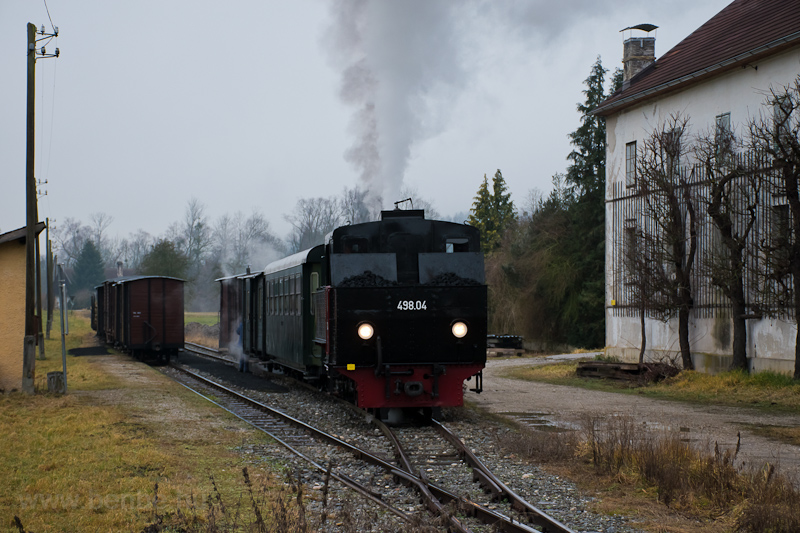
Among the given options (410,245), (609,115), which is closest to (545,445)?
(410,245)

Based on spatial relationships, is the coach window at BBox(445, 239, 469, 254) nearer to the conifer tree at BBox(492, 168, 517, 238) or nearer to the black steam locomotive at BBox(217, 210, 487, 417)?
the black steam locomotive at BBox(217, 210, 487, 417)

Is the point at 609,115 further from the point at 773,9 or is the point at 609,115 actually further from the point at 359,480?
the point at 359,480

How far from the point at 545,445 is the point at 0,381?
13.9 meters

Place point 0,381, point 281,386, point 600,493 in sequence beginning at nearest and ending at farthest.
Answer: point 600,493, point 0,381, point 281,386

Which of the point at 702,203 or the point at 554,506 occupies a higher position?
the point at 702,203

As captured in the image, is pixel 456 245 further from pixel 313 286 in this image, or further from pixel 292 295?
pixel 292 295

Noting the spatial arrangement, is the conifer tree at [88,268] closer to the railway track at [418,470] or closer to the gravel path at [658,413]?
the gravel path at [658,413]

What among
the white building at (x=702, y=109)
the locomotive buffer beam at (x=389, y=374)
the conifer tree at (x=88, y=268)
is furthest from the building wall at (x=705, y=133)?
the conifer tree at (x=88, y=268)

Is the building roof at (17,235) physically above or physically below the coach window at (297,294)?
above

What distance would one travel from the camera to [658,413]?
1505cm

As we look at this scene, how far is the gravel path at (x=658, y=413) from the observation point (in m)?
10.8

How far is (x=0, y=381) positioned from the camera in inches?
740

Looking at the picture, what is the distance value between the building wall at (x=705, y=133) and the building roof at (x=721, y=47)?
349 mm

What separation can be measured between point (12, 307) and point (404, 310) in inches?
452
